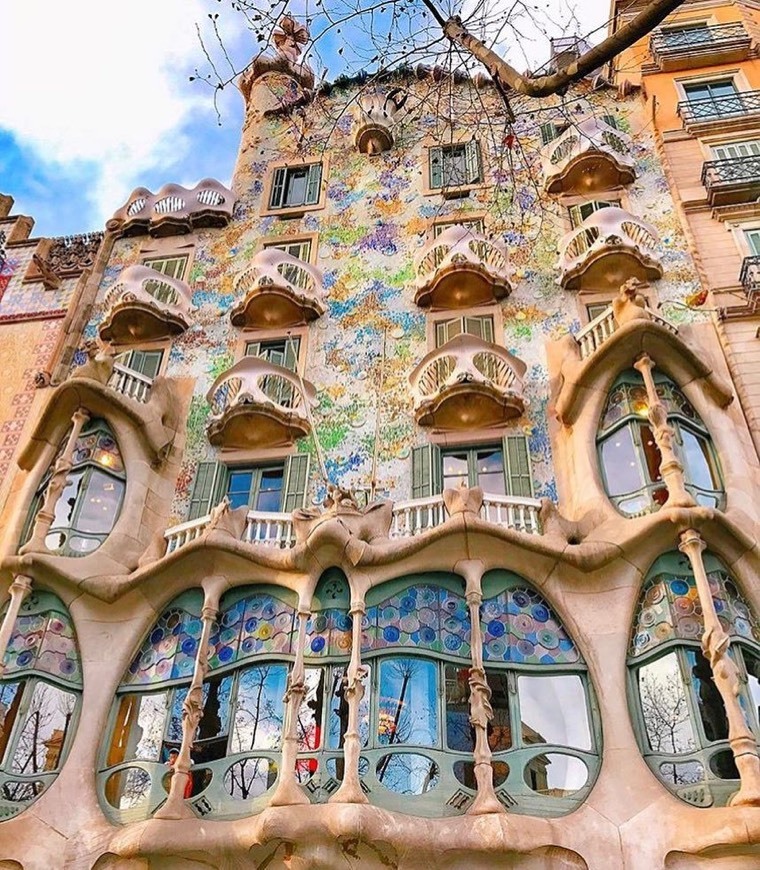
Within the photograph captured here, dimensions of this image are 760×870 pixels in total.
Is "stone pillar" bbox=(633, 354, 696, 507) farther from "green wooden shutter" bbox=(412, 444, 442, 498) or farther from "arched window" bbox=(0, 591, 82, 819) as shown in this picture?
"arched window" bbox=(0, 591, 82, 819)

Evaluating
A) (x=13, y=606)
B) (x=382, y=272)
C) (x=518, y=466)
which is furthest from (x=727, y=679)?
(x=382, y=272)

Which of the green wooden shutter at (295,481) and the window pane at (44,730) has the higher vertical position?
the green wooden shutter at (295,481)

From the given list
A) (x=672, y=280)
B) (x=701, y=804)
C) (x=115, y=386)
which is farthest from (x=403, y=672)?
(x=672, y=280)

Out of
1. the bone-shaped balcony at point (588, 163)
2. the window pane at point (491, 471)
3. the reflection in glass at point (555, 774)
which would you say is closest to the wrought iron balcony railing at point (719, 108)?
the bone-shaped balcony at point (588, 163)

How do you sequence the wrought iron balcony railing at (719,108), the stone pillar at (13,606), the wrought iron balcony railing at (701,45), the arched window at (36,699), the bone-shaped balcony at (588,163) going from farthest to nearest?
1. the wrought iron balcony railing at (701,45)
2. the wrought iron balcony railing at (719,108)
3. the bone-shaped balcony at (588,163)
4. the stone pillar at (13,606)
5. the arched window at (36,699)

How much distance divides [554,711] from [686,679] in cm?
173

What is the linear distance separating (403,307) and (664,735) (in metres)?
9.84

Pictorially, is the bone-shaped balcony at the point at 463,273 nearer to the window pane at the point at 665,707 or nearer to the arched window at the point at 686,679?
the arched window at the point at 686,679

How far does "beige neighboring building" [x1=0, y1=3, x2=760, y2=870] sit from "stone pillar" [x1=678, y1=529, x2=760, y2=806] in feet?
0.12

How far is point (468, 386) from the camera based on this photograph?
46.4 feet

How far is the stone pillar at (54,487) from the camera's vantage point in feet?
41.9

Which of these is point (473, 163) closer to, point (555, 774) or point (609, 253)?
point (609, 253)

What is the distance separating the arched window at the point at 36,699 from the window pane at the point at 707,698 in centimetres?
858

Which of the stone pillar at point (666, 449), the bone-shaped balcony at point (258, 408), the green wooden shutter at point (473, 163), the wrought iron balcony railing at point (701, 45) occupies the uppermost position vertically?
the wrought iron balcony railing at point (701, 45)
